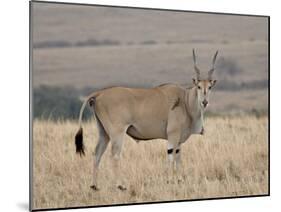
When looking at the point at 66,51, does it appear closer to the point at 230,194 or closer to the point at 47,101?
the point at 47,101

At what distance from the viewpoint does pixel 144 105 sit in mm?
6145

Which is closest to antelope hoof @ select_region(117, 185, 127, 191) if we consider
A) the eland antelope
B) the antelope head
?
the eland antelope

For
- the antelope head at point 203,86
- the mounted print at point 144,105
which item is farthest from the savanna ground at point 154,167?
the antelope head at point 203,86

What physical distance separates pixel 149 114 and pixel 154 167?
440mm

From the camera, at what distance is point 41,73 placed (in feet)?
18.9

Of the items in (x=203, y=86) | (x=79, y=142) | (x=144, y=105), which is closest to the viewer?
(x=79, y=142)

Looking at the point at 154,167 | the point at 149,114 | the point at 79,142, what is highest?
the point at 149,114

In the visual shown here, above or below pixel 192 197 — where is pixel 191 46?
above

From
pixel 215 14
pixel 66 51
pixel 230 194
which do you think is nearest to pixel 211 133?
pixel 230 194

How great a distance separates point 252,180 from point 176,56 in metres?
1.31

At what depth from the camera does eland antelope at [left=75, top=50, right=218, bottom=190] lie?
600cm

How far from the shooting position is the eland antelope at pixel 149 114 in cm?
600

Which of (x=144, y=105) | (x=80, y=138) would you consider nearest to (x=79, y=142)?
(x=80, y=138)

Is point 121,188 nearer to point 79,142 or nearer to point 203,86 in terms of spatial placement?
point 79,142
